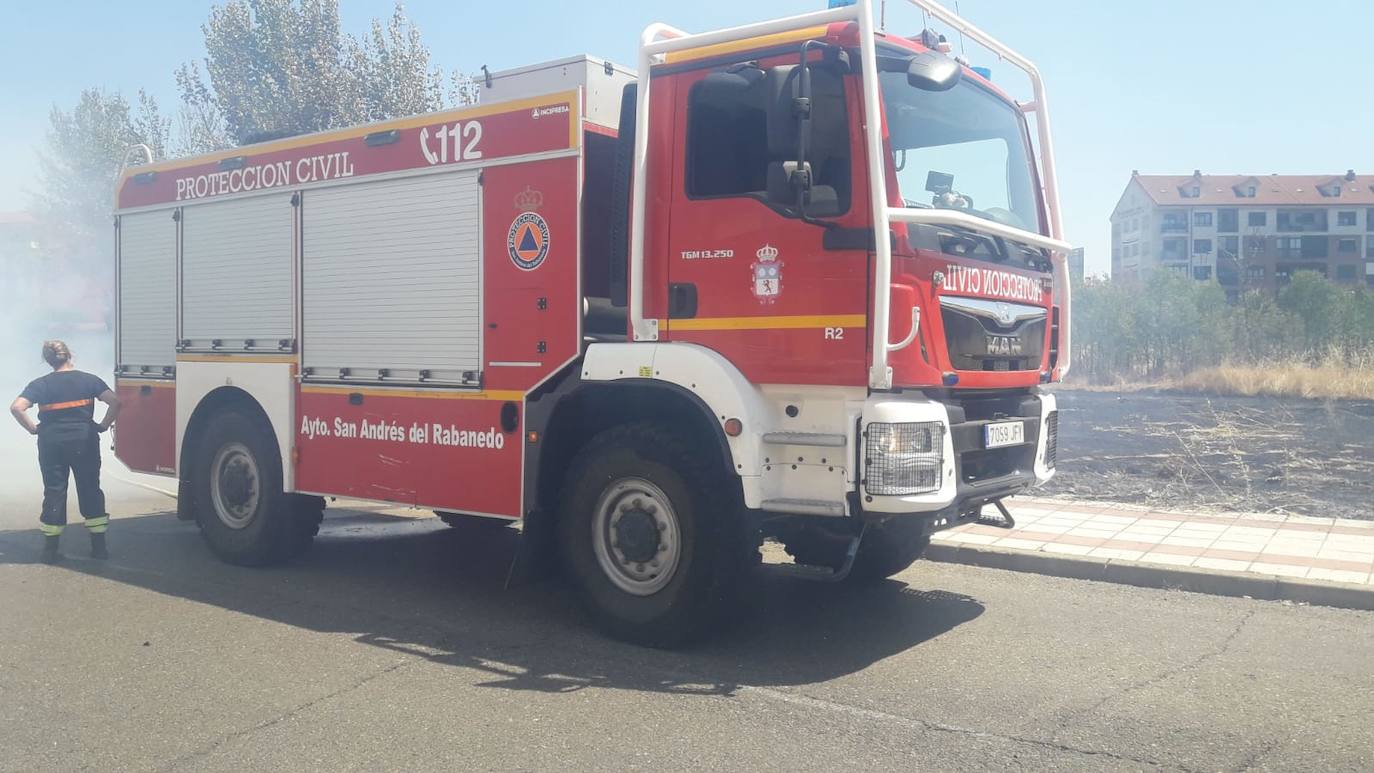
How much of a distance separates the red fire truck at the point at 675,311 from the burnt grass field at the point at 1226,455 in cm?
452

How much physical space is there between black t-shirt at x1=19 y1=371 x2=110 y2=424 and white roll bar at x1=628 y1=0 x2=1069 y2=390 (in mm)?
5161

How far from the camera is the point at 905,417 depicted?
4.96 m

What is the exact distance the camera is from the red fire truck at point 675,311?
5.17 metres

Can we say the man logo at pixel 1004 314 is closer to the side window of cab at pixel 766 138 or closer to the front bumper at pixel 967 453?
the front bumper at pixel 967 453

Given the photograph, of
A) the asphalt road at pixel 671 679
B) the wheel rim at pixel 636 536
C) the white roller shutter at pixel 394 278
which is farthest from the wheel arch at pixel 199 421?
the wheel rim at pixel 636 536


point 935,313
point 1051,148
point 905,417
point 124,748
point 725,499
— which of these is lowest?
point 124,748

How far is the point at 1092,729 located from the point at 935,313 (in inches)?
78.8

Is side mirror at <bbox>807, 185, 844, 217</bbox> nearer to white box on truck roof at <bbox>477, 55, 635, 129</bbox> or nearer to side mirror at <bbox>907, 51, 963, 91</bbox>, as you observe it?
side mirror at <bbox>907, 51, 963, 91</bbox>

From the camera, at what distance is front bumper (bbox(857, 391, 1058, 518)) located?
498cm

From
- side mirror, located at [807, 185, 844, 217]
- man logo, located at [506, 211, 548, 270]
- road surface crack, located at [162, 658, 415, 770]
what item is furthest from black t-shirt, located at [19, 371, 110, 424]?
side mirror, located at [807, 185, 844, 217]

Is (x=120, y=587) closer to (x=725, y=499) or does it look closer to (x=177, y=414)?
(x=177, y=414)

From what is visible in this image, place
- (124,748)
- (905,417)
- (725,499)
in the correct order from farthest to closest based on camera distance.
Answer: (725,499), (905,417), (124,748)

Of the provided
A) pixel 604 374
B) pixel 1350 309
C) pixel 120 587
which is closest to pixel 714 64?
pixel 604 374

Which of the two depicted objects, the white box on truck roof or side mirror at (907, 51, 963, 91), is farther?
the white box on truck roof
